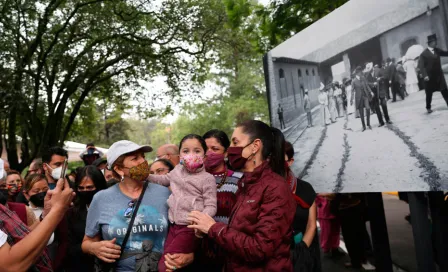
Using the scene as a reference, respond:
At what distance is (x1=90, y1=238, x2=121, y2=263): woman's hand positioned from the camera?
2.46 metres

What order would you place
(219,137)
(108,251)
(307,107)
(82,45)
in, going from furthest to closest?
(82,45) → (307,107) → (219,137) → (108,251)

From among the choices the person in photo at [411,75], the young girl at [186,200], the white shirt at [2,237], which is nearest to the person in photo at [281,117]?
the person in photo at [411,75]

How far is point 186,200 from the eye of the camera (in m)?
2.61

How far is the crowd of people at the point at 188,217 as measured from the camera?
81.6 inches

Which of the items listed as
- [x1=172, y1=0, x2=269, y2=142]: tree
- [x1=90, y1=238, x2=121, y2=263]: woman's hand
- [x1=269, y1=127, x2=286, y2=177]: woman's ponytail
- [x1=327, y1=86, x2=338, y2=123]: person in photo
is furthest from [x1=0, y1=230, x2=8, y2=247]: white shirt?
[x1=172, y1=0, x2=269, y2=142]: tree

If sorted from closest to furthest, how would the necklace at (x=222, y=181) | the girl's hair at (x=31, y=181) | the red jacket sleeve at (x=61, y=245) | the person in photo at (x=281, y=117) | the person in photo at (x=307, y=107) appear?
the necklace at (x=222, y=181) < the red jacket sleeve at (x=61, y=245) < the girl's hair at (x=31, y=181) < the person in photo at (x=307, y=107) < the person in photo at (x=281, y=117)

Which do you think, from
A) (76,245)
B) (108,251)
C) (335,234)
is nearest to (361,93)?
(108,251)

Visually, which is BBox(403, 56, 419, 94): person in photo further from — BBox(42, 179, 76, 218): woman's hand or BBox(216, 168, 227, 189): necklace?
BBox(42, 179, 76, 218): woman's hand

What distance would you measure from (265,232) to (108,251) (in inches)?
43.4

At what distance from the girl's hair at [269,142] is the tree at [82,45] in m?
11.0

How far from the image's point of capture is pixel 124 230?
257 centimetres

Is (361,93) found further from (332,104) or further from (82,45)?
(82,45)

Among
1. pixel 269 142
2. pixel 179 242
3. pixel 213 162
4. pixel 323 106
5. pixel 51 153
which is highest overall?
pixel 323 106

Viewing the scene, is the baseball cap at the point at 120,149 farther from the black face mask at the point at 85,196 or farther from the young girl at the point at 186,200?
the black face mask at the point at 85,196
